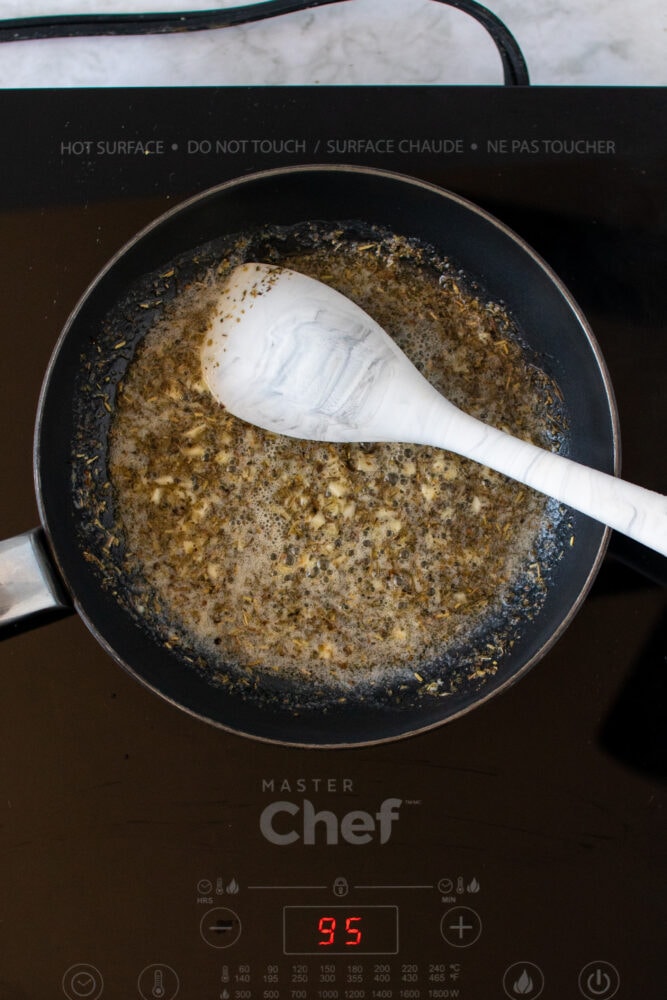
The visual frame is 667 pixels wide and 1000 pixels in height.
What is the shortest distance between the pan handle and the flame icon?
1.57 ft

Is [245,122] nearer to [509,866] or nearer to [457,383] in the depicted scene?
[457,383]

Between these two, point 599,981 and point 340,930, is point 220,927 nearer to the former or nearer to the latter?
point 340,930

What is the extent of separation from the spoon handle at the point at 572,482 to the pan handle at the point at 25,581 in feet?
1.04

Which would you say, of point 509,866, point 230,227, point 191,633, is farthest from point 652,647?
point 230,227

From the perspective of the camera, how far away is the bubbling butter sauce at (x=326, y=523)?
0.71 metres

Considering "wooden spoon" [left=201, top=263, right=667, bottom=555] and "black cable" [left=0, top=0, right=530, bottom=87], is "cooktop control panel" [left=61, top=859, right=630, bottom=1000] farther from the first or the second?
"black cable" [left=0, top=0, right=530, bottom=87]

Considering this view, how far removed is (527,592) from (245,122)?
0.47 m

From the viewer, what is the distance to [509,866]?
26.7 inches

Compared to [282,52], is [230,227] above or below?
below

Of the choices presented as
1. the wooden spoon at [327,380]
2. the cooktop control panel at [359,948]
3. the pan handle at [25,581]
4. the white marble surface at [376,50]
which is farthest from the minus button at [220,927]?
the white marble surface at [376,50]

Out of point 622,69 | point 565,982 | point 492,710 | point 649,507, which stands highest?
point 622,69

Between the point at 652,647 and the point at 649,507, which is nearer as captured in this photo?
the point at 649,507

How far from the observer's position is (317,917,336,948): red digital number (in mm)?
666

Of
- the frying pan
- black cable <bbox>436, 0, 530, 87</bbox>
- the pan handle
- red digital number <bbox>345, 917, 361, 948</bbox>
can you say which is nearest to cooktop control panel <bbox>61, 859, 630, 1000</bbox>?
red digital number <bbox>345, 917, 361, 948</bbox>
